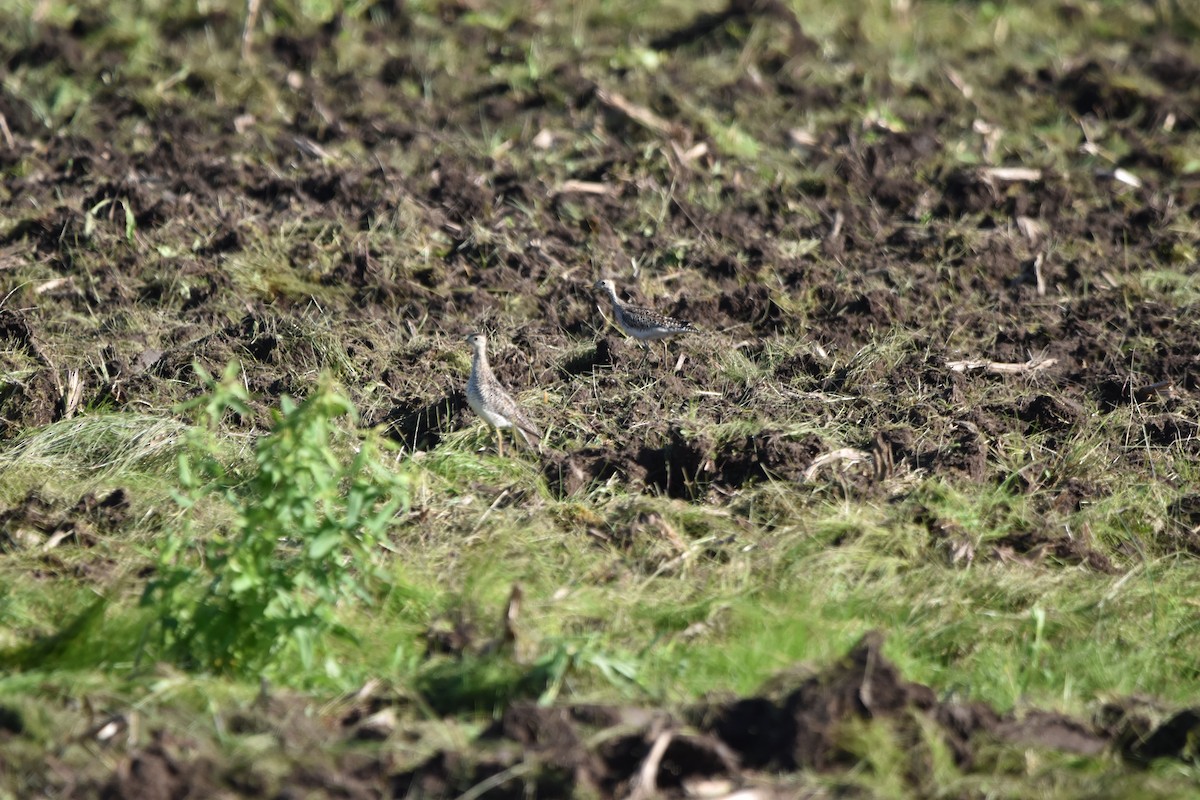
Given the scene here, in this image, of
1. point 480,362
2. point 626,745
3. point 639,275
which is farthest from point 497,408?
point 626,745

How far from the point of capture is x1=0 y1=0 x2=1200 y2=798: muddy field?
4.95 meters

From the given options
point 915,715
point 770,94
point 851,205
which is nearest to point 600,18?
point 770,94

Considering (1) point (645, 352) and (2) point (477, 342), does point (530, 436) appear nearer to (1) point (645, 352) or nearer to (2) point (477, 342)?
(2) point (477, 342)

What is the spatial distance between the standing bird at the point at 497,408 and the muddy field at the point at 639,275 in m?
0.20

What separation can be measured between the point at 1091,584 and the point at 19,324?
604cm

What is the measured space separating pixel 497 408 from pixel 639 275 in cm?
261

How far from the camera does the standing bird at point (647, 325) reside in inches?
336

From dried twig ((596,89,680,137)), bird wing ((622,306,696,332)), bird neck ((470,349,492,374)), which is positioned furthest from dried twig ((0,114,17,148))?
bird wing ((622,306,696,332))

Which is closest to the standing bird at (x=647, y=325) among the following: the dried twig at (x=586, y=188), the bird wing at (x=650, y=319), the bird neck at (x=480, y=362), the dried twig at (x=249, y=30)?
the bird wing at (x=650, y=319)

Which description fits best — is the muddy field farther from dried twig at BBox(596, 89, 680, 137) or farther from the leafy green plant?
the leafy green plant

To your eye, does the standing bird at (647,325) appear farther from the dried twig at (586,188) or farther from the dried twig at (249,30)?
the dried twig at (249,30)

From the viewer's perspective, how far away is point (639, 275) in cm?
974

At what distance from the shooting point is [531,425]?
7.55 m

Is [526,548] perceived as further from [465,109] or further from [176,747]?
[465,109]
